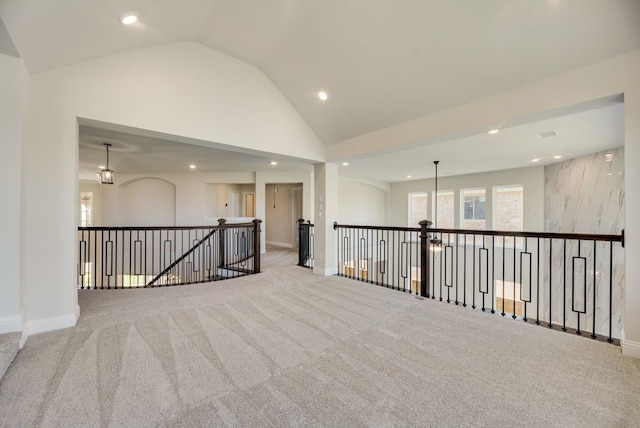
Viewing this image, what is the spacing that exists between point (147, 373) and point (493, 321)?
338 cm

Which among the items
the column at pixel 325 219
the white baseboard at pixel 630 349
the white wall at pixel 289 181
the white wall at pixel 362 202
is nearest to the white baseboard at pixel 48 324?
the column at pixel 325 219

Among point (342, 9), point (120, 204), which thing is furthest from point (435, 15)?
point (120, 204)

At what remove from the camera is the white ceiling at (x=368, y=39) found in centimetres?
205

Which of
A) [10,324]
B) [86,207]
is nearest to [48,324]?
[10,324]

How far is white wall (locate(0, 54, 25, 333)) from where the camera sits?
7.39 feet

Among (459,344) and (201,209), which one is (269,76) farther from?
(201,209)

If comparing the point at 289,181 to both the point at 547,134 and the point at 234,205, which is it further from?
the point at 547,134

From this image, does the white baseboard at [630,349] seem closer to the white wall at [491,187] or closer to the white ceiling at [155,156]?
the white ceiling at [155,156]

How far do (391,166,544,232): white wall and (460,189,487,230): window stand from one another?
185mm

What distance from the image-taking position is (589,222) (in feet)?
17.5

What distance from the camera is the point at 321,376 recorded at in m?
1.92

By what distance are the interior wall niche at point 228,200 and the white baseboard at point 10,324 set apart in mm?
6620

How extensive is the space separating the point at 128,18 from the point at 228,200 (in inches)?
318

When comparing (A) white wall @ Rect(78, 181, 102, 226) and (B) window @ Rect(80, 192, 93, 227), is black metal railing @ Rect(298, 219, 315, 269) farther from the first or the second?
(B) window @ Rect(80, 192, 93, 227)
